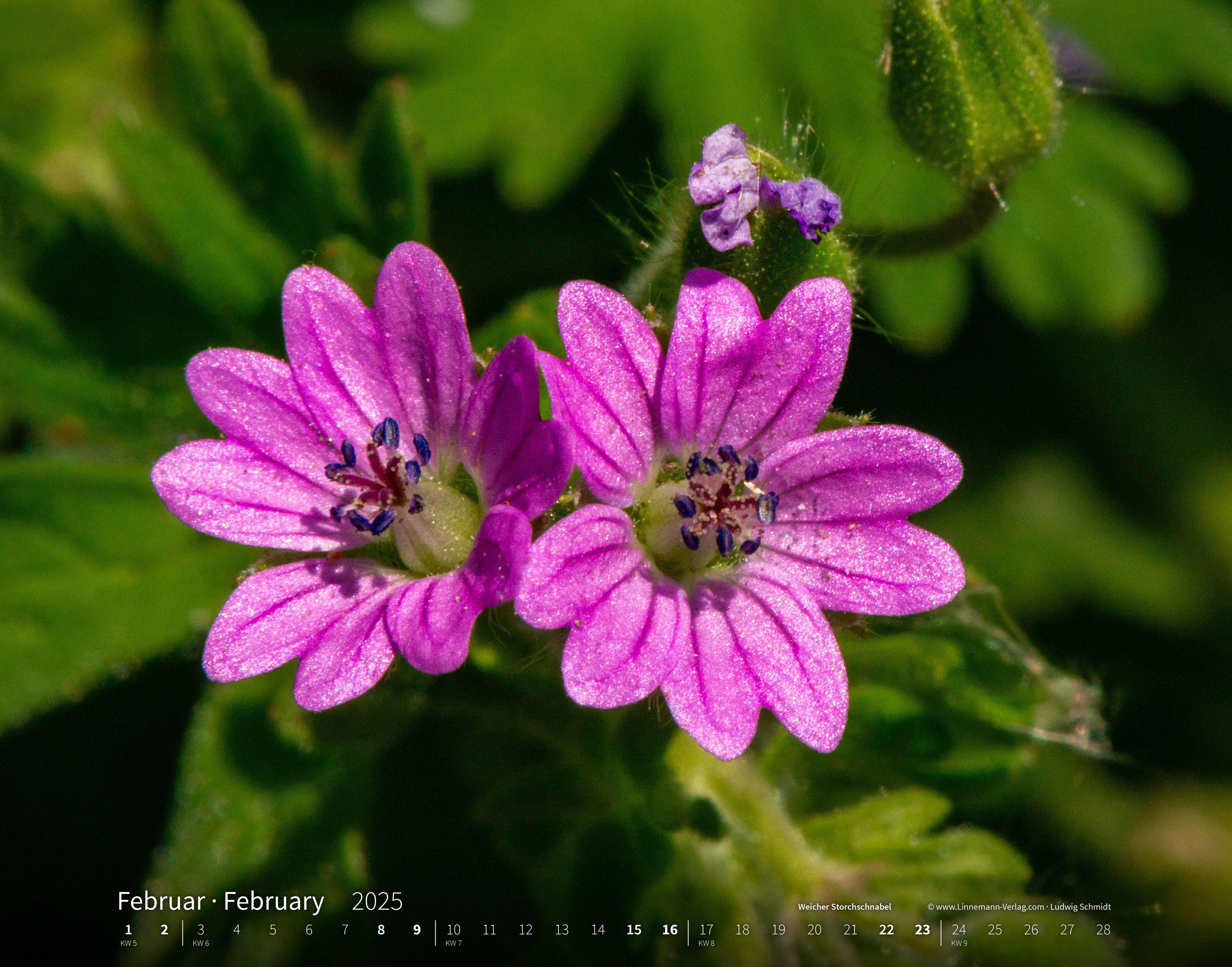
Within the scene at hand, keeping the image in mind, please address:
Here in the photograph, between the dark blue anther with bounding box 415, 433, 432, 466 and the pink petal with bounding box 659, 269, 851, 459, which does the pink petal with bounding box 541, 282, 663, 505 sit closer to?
the pink petal with bounding box 659, 269, 851, 459

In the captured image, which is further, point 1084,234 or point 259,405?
point 1084,234

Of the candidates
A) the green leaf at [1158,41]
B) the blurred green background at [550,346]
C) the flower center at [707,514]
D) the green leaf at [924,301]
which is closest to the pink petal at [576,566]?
the flower center at [707,514]

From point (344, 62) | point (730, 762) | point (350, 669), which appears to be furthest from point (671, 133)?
point (350, 669)

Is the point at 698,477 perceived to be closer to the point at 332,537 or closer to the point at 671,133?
the point at 332,537

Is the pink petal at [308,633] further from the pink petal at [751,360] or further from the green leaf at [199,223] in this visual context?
the green leaf at [199,223]

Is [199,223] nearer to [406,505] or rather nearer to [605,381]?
[406,505]

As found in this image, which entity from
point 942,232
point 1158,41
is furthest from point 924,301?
point 1158,41
